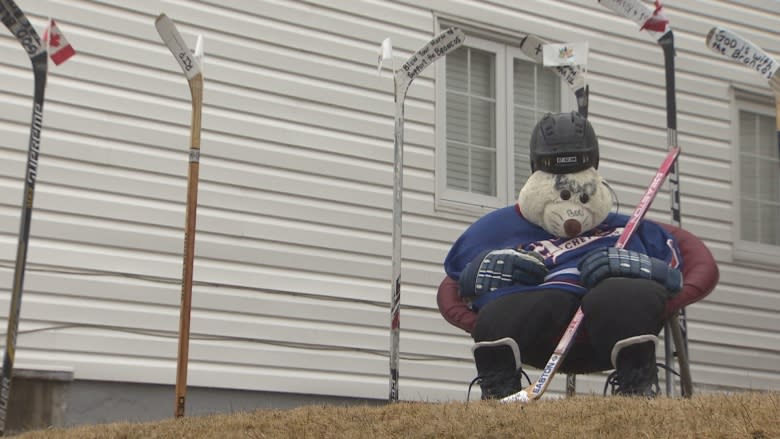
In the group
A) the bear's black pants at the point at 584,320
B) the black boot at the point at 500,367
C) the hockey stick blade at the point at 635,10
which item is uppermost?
the hockey stick blade at the point at 635,10

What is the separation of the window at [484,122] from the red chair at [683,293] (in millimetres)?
3160

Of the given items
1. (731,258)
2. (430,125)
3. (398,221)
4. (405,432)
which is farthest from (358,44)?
(405,432)

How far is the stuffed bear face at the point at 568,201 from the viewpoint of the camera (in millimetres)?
8047

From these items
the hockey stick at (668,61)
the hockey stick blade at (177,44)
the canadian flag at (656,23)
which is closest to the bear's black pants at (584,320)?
the hockey stick at (668,61)

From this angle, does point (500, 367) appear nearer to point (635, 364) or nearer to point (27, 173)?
point (635, 364)

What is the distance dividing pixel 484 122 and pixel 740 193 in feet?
8.75

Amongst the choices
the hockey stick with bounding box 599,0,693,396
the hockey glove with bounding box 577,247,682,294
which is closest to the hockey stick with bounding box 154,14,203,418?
the hockey glove with bounding box 577,247,682,294

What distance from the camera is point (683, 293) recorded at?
7.75 m

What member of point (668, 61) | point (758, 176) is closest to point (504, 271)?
point (668, 61)

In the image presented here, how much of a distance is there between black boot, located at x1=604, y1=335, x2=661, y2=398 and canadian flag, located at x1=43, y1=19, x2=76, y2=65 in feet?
10.3

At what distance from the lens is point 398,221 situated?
820 centimetres

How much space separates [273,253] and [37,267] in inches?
68.2

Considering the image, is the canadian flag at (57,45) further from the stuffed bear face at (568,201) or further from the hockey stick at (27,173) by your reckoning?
the stuffed bear face at (568,201)

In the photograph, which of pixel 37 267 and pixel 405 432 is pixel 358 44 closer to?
pixel 37 267
